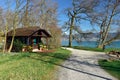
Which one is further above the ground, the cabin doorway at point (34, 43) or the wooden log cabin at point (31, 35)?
the wooden log cabin at point (31, 35)

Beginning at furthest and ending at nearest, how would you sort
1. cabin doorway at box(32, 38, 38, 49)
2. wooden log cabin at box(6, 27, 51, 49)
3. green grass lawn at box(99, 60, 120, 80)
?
cabin doorway at box(32, 38, 38, 49), wooden log cabin at box(6, 27, 51, 49), green grass lawn at box(99, 60, 120, 80)

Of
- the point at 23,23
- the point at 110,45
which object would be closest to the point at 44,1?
the point at 23,23

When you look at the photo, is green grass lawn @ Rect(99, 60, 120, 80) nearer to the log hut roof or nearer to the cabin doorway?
the log hut roof

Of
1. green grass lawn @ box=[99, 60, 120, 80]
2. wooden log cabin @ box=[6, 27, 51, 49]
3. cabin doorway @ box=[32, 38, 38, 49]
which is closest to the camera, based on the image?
green grass lawn @ box=[99, 60, 120, 80]

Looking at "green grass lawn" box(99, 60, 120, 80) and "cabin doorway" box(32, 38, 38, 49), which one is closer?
"green grass lawn" box(99, 60, 120, 80)

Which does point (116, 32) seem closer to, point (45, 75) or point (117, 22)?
point (117, 22)

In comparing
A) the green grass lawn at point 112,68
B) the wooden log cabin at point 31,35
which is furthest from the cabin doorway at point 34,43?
the green grass lawn at point 112,68

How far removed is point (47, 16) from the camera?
41.3 meters

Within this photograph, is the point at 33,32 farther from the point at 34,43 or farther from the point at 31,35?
the point at 34,43

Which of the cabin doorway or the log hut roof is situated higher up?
the log hut roof

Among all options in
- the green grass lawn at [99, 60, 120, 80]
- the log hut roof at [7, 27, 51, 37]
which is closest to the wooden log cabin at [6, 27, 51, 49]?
the log hut roof at [7, 27, 51, 37]

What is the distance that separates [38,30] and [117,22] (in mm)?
16193

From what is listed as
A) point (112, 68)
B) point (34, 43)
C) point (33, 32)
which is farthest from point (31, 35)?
point (112, 68)

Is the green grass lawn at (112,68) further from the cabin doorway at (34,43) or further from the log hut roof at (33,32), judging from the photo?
the cabin doorway at (34,43)
